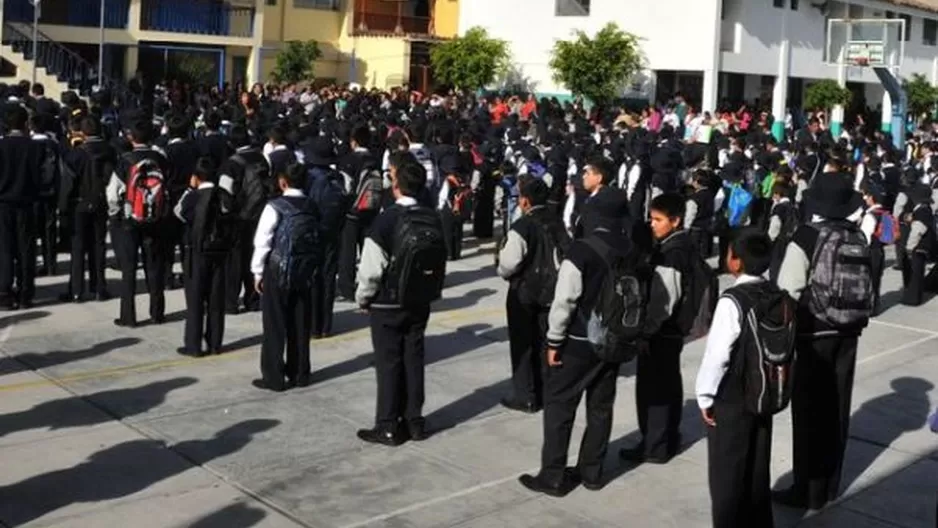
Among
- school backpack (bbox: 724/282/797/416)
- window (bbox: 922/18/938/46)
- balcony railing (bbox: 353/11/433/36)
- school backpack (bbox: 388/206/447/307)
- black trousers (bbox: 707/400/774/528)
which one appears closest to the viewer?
school backpack (bbox: 724/282/797/416)

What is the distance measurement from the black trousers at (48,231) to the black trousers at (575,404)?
20.4 ft

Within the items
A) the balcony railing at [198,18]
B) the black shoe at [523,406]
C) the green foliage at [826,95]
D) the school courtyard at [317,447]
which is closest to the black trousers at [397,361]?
the school courtyard at [317,447]

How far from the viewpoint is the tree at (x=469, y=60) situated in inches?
1451

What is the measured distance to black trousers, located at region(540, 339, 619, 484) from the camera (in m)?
6.60

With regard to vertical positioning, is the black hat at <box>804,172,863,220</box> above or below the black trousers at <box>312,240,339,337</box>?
above

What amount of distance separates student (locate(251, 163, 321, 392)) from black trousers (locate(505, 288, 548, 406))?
148 cm

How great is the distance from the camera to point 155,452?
723cm

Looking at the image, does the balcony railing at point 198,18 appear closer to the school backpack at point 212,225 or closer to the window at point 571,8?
the window at point 571,8

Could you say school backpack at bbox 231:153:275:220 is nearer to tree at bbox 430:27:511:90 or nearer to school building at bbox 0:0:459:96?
school building at bbox 0:0:459:96

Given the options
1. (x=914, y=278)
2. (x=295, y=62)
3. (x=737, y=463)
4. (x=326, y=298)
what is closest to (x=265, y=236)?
(x=326, y=298)

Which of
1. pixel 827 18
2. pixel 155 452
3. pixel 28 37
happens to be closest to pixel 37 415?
pixel 155 452

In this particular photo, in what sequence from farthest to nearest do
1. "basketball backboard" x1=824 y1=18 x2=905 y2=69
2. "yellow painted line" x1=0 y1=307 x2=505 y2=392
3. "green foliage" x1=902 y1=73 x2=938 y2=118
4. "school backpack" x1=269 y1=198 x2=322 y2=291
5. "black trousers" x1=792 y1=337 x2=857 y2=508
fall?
"green foliage" x1=902 y1=73 x2=938 y2=118 → "basketball backboard" x1=824 y1=18 x2=905 y2=69 → "yellow painted line" x1=0 y1=307 x2=505 y2=392 → "school backpack" x1=269 y1=198 x2=322 y2=291 → "black trousers" x1=792 y1=337 x2=857 y2=508

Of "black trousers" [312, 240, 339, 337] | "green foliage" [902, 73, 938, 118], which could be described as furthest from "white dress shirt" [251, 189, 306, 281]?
"green foliage" [902, 73, 938, 118]

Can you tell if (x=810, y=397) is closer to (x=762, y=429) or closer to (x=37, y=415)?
(x=762, y=429)
